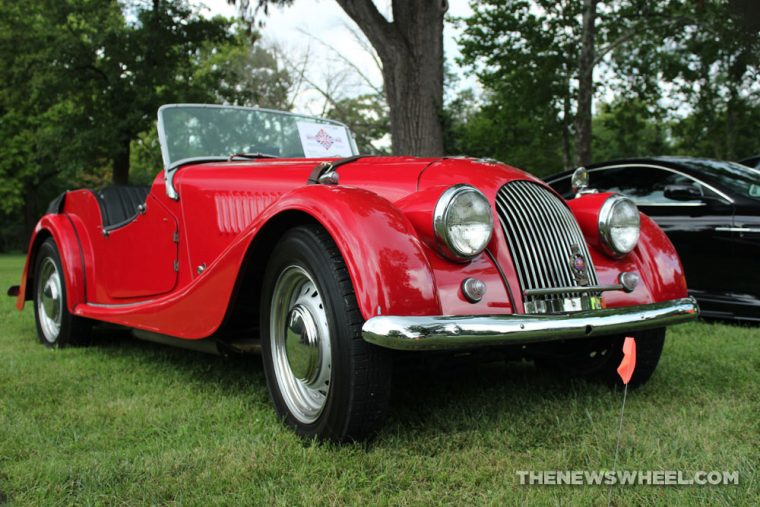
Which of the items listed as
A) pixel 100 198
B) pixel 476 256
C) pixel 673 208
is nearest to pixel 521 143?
pixel 673 208

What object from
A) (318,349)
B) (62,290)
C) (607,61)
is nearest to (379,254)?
(318,349)

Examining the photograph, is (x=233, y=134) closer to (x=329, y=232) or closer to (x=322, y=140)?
(x=322, y=140)

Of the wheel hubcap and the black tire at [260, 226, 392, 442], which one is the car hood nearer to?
the black tire at [260, 226, 392, 442]

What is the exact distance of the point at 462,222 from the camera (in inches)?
100

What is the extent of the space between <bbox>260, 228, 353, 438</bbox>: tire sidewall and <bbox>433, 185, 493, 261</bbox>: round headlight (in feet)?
1.46

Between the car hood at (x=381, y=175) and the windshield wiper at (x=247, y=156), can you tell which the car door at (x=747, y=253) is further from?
the windshield wiper at (x=247, y=156)

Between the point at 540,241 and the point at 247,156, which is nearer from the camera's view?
the point at 540,241

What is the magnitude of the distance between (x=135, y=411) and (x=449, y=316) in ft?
5.54

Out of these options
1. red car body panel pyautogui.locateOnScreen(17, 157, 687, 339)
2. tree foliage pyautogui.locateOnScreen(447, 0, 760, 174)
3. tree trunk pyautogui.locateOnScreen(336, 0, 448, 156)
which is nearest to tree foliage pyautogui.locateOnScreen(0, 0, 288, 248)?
tree foliage pyautogui.locateOnScreen(447, 0, 760, 174)

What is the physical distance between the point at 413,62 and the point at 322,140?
4.07m

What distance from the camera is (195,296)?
A: 10.7 ft

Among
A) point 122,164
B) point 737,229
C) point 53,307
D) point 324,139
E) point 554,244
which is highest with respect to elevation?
point 122,164

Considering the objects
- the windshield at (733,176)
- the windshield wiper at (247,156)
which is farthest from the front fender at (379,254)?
the windshield at (733,176)

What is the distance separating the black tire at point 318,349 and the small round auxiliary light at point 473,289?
1.21 feet
